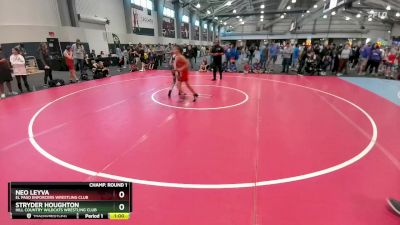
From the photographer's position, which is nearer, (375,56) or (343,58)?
(375,56)

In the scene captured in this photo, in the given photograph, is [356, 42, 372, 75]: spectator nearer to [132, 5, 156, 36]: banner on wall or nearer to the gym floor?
the gym floor

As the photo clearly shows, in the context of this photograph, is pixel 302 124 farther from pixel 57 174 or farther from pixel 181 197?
pixel 57 174

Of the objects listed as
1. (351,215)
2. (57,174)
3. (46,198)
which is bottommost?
(351,215)

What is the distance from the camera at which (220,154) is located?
4617 millimetres

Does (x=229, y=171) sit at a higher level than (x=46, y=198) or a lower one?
lower

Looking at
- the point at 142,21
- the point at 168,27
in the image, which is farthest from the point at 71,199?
the point at 168,27

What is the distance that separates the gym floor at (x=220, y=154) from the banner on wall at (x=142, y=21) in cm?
1797

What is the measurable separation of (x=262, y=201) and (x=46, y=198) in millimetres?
2556

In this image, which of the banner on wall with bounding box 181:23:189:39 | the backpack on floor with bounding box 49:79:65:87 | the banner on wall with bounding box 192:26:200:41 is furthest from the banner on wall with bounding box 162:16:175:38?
the backpack on floor with bounding box 49:79:65:87

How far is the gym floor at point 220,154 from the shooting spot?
3.18m

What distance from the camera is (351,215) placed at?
305 centimetres

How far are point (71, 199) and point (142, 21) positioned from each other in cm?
2628

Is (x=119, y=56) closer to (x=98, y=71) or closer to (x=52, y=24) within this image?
(x=52, y=24)

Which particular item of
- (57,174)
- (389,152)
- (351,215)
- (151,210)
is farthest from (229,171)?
(389,152)
